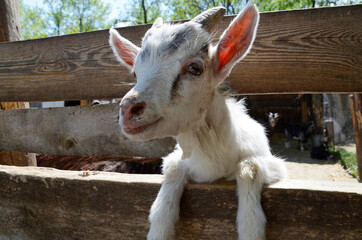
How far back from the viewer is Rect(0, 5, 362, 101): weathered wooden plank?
1.62 m

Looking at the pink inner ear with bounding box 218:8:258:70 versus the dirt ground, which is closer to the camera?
the pink inner ear with bounding box 218:8:258:70

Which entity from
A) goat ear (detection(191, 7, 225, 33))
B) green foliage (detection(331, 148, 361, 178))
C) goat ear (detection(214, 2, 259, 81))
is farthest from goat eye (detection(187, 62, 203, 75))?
green foliage (detection(331, 148, 361, 178))

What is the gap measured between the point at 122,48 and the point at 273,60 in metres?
1.06

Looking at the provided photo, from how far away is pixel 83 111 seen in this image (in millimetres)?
2213

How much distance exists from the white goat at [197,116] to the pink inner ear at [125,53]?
0.26 metres

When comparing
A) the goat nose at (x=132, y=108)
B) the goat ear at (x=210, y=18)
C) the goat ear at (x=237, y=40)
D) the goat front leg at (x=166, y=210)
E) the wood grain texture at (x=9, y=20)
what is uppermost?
the wood grain texture at (x=9, y=20)

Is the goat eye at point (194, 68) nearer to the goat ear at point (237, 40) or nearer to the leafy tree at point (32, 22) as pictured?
the goat ear at point (237, 40)

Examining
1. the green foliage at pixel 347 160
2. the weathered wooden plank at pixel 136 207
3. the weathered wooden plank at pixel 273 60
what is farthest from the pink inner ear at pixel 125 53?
the green foliage at pixel 347 160

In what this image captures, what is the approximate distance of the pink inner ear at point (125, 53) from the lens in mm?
1748

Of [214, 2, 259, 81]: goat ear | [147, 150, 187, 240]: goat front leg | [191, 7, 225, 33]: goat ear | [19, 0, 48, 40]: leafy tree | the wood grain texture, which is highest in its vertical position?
[19, 0, 48, 40]: leafy tree

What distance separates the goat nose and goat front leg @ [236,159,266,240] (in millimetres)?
646

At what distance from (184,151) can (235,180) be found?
35 cm

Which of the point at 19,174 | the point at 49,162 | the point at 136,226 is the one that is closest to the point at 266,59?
the point at 136,226

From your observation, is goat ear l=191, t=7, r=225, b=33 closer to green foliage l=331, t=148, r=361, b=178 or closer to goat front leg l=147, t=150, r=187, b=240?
goat front leg l=147, t=150, r=187, b=240
